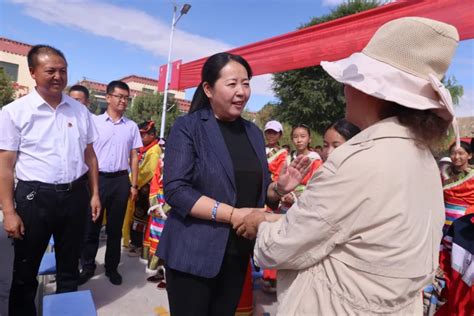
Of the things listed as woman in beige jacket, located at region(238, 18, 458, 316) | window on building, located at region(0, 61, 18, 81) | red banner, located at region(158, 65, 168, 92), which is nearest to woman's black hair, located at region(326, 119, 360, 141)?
woman in beige jacket, located at region(238, 18, 458, 316)

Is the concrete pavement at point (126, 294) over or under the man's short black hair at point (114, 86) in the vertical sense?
under

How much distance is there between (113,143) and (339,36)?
2331 mm

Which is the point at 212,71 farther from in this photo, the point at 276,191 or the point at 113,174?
the point at 113,174

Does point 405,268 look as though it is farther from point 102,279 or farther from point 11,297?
point 102,279

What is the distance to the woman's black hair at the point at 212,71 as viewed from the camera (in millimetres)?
1572

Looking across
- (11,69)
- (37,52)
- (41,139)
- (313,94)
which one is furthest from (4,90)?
(41,139)

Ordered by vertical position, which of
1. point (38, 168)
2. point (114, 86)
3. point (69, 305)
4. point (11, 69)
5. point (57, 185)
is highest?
point (11, 69)

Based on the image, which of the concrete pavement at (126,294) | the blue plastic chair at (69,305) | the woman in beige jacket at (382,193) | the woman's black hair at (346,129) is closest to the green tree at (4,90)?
the concrete pavement at (126,294)

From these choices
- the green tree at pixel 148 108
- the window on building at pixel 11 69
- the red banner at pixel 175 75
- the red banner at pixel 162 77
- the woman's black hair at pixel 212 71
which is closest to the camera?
the woman's black hair at pixel 212 71

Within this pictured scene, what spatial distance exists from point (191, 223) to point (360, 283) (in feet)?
2.47

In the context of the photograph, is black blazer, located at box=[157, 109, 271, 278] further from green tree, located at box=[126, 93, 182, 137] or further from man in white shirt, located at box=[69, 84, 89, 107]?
green tree, located at box=[126, 93, 182, 137]

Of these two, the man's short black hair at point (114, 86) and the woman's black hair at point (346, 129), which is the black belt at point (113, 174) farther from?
the woman's black hair at point (346, 129)

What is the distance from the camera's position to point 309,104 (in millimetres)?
17078

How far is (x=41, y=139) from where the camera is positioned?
218 cm
